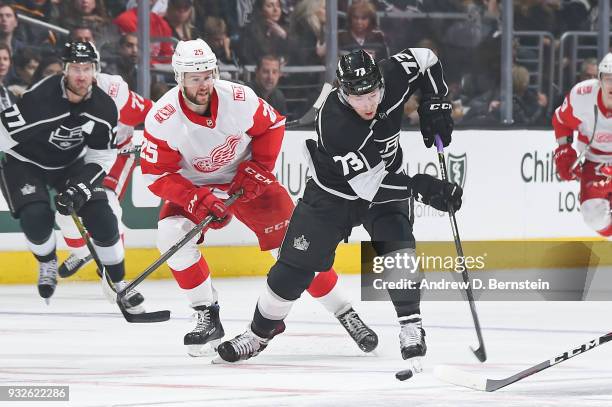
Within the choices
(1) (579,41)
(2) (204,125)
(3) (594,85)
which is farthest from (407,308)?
(1) (579,41)

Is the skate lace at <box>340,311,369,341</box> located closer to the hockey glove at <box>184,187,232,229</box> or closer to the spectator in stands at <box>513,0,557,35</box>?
the hockey glove at <box>184,187,232,229</box>

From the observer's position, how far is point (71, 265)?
7.92m

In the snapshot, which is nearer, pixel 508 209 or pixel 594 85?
pixel 594 85

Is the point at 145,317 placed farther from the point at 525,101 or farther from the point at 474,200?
the point at 525,101

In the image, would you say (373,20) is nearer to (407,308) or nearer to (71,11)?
(71,11)

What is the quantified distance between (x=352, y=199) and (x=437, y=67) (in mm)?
605

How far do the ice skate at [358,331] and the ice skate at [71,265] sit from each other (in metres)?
2.63

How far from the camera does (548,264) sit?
370 inches

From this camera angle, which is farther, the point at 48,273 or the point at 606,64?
the point at 606,64

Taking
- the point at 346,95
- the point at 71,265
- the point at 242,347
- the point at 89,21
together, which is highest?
the point at 346,95

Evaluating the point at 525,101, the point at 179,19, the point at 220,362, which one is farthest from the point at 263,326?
the point at 525,101

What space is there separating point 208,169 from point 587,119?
3.05 meters

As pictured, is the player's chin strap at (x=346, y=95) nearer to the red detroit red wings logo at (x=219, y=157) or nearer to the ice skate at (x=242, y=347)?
the red detroit red wings logo at (x=219, y=157)

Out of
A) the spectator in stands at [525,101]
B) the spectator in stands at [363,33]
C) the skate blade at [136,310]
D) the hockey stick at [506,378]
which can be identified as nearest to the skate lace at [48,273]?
the skate blade at [136,310]
